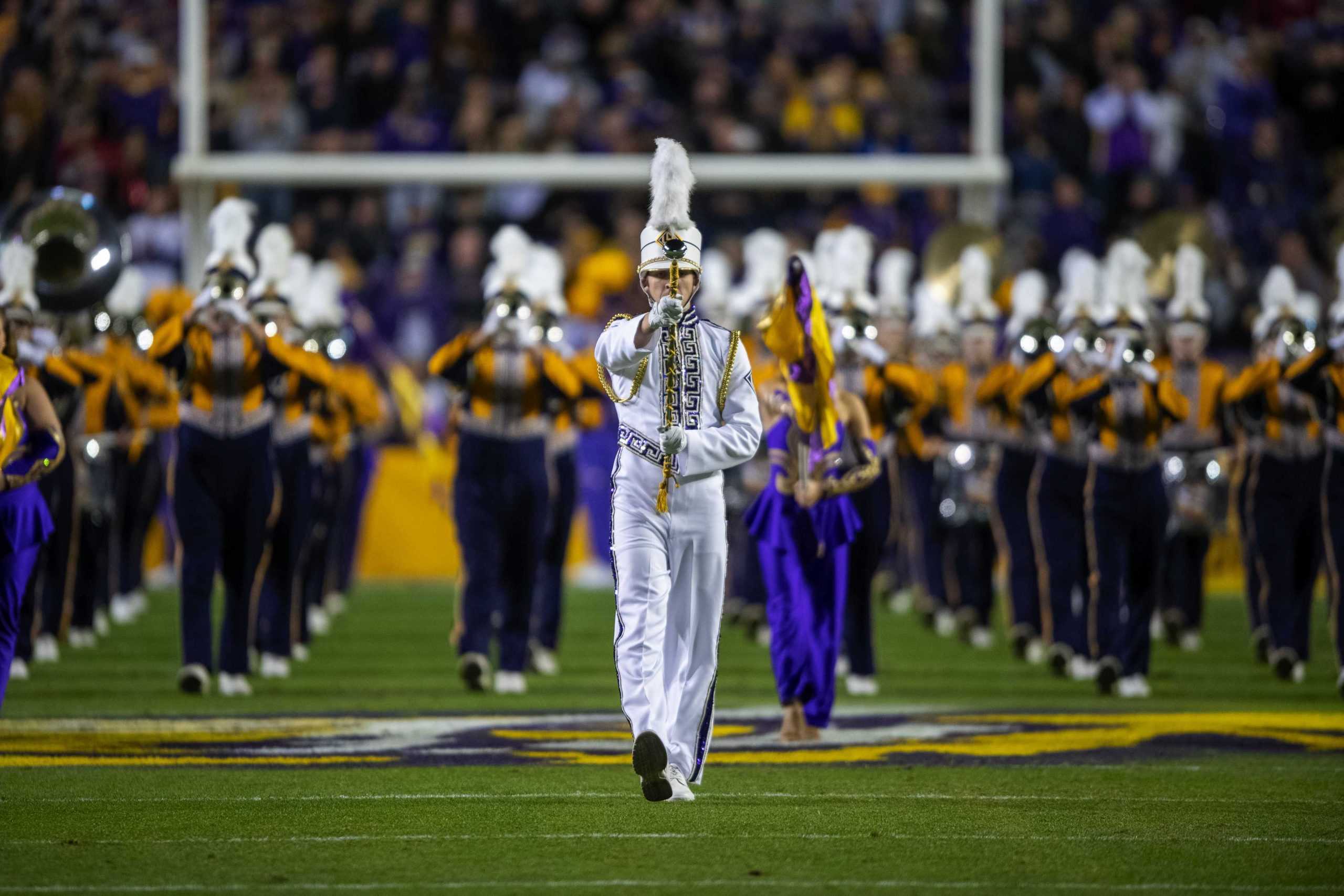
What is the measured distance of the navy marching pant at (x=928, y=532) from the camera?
1777 centimetres

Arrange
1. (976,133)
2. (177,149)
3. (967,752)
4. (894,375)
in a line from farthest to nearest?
(177,149)
(976,133)
(894,375)
(967,752)

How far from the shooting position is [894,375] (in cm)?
1327

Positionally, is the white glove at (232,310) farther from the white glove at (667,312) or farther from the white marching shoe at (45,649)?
the white glove at (667,312)

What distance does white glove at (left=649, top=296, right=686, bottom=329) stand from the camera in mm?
7664

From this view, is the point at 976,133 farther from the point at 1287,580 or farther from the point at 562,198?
the point at 1287,580

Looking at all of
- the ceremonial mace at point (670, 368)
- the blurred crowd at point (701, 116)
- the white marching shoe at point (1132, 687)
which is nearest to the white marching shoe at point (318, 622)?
the blurred crowd at point (701, 116)

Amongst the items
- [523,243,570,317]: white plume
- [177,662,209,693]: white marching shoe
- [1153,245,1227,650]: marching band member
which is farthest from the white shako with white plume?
[177,662,209,693]: white marching shoe

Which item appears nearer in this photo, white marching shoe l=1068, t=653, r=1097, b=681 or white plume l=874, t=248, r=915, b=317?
white marching shoe l=1068, t=653, r=1097, b=681

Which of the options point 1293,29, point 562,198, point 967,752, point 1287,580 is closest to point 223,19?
point 562,198

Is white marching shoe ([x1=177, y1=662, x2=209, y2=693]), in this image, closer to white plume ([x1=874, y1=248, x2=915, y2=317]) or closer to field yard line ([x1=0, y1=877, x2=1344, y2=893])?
field yard line ([x1=0, y1=877, x2=1344, y2=893])

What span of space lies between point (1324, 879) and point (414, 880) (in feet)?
8.63

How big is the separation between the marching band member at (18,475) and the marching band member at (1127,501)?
5886 millimetres

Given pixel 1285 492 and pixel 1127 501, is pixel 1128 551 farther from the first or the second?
pixel 1285 492

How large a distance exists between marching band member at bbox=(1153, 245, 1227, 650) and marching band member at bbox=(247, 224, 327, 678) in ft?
17.6
